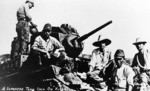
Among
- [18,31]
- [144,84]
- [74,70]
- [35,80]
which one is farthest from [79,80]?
[18,31]

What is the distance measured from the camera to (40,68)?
899 cm

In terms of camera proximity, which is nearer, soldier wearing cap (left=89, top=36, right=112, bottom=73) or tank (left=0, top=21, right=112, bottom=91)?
tank (left=0, top=21, right=112, bottom=91)

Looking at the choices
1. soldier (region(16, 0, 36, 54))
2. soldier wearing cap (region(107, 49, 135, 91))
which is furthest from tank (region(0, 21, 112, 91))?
soldier wearing cap (region(107, 49, 135, 91))

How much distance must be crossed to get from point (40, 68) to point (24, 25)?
2109 mm

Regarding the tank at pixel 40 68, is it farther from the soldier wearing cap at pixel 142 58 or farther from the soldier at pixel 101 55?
the soldier wearing cap at pixel 142 58

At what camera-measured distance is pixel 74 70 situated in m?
9.01

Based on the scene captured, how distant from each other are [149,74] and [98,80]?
183 centimetres

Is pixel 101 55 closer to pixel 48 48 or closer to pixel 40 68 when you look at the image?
pixel 48 48

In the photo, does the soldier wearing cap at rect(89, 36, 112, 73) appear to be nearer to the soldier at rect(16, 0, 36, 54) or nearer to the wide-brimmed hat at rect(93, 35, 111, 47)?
the wide-brimmed hat at rect(93, 35, 111, 47)

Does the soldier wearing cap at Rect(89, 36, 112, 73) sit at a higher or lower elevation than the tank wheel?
higher

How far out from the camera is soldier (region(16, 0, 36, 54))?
34.0 feet

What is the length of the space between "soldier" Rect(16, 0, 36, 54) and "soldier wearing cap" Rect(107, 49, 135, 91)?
115 inches

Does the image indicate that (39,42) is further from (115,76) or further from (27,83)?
(115,76)

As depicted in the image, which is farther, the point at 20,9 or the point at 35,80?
the point at 20,9
